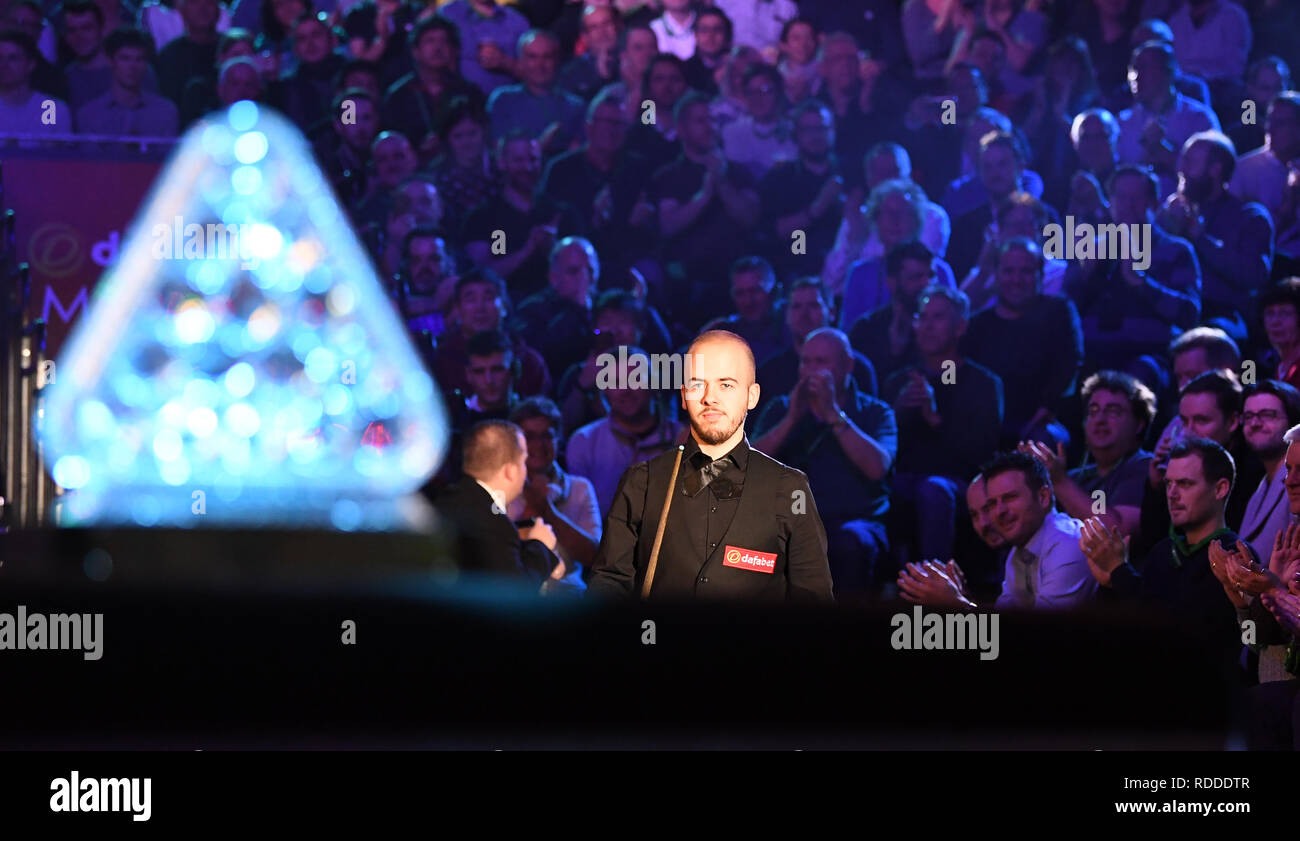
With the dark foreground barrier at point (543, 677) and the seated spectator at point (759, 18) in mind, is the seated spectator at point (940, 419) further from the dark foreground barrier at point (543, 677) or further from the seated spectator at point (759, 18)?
the seated spectator at point (759, 18)

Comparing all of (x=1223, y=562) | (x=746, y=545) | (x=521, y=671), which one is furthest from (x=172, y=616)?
(x=1223, y=562)

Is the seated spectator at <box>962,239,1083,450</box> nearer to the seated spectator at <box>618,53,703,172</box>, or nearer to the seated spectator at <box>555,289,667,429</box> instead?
the seated spectator at <box>555,289,667,429</box>

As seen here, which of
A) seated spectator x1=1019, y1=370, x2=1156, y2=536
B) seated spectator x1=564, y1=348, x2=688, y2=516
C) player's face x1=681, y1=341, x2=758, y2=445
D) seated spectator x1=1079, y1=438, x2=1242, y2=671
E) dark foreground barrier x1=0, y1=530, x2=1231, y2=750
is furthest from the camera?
seated spectator x1=564, y1=348, x2=688, y2=516

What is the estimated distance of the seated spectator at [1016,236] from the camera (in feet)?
17.4

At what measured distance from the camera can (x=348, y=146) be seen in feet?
18.1

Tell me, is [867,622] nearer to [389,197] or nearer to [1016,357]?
[1016,357]

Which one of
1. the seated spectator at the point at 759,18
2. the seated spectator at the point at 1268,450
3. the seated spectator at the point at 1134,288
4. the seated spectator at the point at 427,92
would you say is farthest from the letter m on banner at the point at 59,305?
the seated spectator at the point at 1268,450

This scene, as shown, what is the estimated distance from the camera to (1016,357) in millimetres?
5227

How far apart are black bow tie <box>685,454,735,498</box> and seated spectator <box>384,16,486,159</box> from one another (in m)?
Result: 2.58

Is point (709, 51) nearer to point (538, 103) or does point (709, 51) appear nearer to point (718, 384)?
point (538, 103)

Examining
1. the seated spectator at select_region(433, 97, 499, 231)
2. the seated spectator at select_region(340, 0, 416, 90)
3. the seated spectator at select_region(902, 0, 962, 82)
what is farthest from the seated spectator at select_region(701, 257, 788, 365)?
the seated spectator at select_region(340, 0, 416, 90)

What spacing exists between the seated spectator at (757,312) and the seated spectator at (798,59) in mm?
737

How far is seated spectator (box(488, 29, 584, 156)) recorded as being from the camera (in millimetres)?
5570

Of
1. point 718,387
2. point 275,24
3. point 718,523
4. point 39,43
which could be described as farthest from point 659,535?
point 39,43
